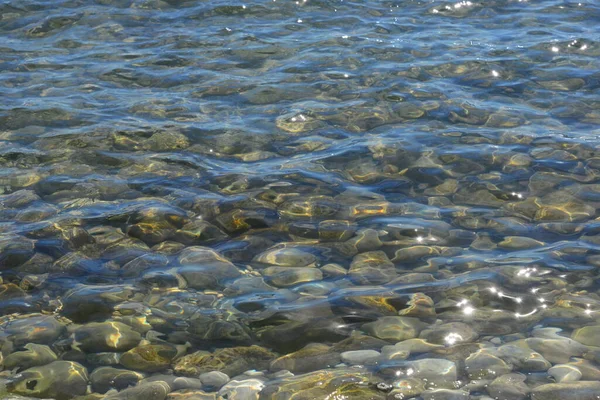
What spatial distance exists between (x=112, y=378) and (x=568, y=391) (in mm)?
2610

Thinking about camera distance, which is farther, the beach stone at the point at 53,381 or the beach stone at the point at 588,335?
the beach stone at the point at 588,335

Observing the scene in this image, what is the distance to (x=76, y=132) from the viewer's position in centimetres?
816

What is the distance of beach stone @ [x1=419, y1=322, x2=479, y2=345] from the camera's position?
497 cm

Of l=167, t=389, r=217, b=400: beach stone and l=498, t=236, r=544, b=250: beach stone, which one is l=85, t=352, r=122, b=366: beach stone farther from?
l=498, t=236, r=544, b=250: beach stone

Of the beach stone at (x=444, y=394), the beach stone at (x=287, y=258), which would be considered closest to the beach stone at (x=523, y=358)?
the beach stone at (x=444, y=394)

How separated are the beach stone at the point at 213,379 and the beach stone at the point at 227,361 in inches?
1.6

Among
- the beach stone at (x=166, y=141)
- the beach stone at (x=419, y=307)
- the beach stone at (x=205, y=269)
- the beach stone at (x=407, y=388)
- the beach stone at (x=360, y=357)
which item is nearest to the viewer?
the beach stone at (x=407, y=388)

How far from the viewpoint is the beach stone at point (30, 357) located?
4805 millimetres

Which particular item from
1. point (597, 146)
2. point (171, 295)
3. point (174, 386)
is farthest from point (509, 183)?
point (174, 386)

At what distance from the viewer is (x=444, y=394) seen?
4398 mm

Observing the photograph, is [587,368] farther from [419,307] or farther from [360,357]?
[360,357]

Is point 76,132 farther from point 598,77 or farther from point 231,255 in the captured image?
point 598,77

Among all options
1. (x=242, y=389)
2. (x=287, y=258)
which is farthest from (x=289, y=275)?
(x=242, y=389)

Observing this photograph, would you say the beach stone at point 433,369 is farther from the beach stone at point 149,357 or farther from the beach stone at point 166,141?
the beach stone at point 166,141
